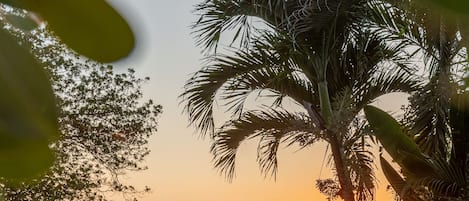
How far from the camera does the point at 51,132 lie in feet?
0.38

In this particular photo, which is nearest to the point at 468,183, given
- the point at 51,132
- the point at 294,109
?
the point at 294,109

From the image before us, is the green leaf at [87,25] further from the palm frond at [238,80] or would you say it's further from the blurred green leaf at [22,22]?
the palm frond at [238,80]

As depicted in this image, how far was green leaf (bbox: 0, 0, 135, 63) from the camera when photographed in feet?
0.37

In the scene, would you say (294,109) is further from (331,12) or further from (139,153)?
(139,153)

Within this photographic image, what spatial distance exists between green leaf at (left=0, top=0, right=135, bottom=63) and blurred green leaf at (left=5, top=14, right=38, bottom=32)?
1 cm

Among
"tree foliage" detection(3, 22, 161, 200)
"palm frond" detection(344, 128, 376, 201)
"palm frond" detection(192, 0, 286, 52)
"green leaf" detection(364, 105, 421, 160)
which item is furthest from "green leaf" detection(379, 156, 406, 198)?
"tree foliage" detection(3, 22, 161, 200)

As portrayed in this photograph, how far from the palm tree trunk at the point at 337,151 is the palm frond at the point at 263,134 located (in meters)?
0.13

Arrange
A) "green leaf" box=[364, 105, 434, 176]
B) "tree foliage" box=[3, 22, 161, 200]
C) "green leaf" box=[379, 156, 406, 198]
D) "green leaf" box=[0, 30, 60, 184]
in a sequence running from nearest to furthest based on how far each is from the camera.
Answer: "green leaf" box=[0, 30, 60, 184], "green leaf" box=[364, 105, 434, 176], "green leaf" box=[379, 156, 406, 198], "tree foliage" box=[3, 22, 161, 200]

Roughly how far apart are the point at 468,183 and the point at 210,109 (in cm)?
153

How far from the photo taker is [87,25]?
113 millimetres

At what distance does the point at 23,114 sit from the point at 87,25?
2 cm

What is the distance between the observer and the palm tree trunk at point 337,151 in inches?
138

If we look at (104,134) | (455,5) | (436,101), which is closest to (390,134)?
(436,101)

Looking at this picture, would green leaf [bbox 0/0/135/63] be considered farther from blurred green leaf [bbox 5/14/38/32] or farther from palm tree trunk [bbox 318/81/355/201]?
palm tree trunk [bbox 318/81/355/201]
